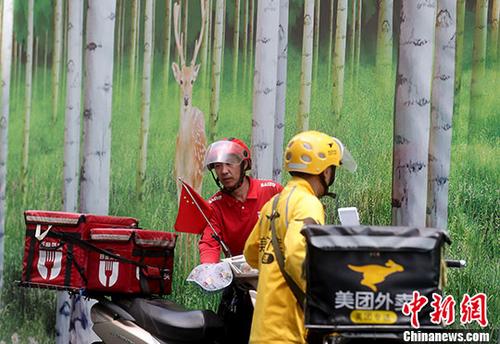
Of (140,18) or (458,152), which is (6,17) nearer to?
(140,18)

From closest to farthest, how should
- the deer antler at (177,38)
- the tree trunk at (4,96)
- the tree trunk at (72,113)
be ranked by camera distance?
the deer antler at (177,38) < the tree trunk at (72,113) < the tree trunk at (4,96)

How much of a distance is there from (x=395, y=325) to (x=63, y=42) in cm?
583

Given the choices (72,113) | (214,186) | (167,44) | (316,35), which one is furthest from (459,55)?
(72,113)

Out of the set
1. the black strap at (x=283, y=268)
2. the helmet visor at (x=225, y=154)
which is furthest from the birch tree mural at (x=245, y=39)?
the black strap at (x=283, y=268)

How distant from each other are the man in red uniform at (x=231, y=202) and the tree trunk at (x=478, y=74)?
104cm

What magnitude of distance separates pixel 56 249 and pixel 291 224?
A: 2.01m

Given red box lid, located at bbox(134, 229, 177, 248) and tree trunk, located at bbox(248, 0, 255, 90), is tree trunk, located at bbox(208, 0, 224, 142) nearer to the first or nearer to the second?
tree trunk, located at bbox(248, 0, 255, 90)

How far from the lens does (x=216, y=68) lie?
7715mm

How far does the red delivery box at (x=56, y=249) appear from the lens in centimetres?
626

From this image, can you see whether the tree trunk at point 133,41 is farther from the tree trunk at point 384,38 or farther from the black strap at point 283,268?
the black strap at point 283,268

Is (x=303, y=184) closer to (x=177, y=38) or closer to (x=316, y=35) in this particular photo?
(x=316, y=35)

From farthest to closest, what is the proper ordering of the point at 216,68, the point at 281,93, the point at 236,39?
the point at 216,68, the point at 236,39, the point at 281,93

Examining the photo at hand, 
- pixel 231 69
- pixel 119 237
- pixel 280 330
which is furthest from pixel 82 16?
pixel 280 330

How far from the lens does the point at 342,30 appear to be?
6664mm
